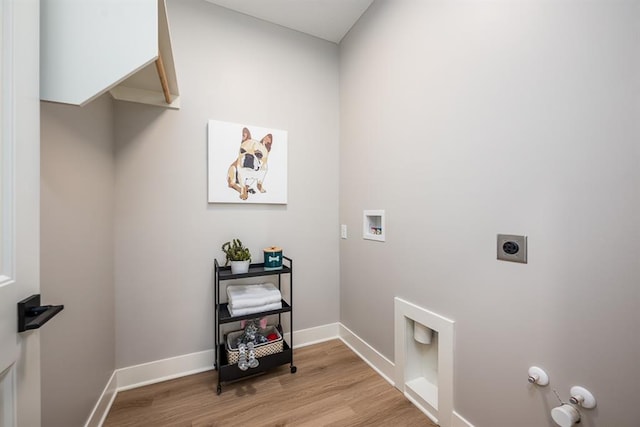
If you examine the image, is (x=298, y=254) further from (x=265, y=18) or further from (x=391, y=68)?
(x=265, y=18)

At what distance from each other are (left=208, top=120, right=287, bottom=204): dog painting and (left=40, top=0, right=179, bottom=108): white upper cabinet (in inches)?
34.2

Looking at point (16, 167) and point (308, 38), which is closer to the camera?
point (16, 167)

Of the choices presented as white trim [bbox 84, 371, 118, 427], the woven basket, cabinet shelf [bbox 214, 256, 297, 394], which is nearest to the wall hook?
cabinet shelf [bbox 214, 256, 297, 394]

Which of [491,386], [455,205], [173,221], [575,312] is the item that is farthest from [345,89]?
[491,386]

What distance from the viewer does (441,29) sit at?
50.9 inches

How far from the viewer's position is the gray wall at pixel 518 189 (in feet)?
2.52

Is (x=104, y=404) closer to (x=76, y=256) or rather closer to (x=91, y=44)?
(x=76, y=256)

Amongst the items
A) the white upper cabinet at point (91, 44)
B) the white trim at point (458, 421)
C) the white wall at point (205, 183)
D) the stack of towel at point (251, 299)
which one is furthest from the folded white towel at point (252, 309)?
the white upper cabinet at point (91, 44)

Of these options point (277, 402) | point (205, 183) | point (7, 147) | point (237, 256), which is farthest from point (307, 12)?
point (277, 402)

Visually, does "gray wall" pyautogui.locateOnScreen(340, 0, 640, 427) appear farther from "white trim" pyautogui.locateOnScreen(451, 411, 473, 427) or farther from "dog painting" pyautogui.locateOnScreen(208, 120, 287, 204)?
"dog painting" pyautogui.locateOnScreen(208, 120, 287, 204)

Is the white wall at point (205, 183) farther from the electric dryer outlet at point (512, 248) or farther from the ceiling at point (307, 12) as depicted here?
the electric dryer outlet at point (512, 248)

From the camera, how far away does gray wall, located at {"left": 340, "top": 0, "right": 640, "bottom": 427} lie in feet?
2.52

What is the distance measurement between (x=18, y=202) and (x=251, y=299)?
3.96ft

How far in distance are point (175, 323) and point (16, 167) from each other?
141 centimetres
